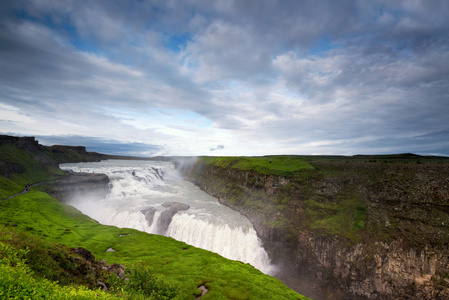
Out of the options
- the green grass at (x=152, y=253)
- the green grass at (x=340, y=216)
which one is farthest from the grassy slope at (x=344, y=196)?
the green grass at (x=152, y=253)

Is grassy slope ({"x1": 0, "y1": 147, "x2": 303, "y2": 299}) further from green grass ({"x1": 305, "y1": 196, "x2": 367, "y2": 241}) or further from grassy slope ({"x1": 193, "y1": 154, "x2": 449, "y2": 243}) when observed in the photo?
grassy slope ({"x1": 193, "y1": 154, "x2": 449, "y2": 243})

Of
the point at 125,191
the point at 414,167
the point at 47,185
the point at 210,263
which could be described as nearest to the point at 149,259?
the point at 210,263

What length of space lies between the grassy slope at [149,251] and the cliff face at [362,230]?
17.7 m

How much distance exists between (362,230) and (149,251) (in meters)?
35.8

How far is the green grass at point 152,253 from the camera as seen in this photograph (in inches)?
766

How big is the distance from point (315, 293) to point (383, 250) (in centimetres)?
1303

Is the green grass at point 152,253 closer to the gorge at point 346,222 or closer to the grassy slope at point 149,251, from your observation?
the grassy slope at point 149,251

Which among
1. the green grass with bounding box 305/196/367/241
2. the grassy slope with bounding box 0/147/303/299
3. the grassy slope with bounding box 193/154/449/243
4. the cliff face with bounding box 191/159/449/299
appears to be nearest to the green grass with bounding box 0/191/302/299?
the grassy slope with bounding box 0/147/303/299

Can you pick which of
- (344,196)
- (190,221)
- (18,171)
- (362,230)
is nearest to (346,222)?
(362,230)

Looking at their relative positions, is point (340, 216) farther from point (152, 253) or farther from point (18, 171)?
point (18, 171)

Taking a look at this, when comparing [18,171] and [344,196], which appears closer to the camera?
[344,196]

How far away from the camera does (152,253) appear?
89.0 ft

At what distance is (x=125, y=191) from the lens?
72.8m

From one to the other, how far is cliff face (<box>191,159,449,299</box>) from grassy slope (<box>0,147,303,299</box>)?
58.1ft
